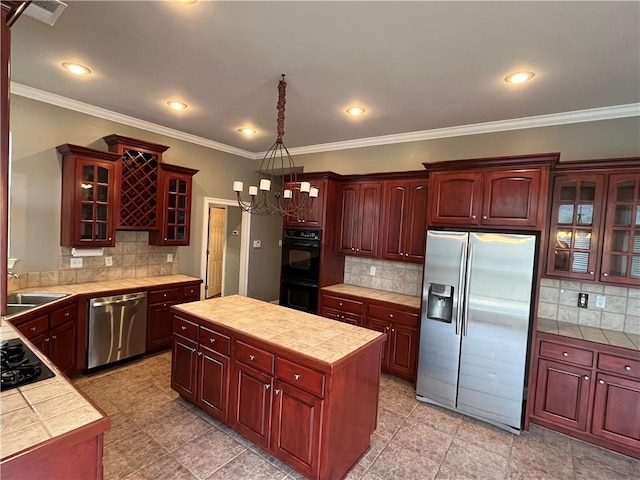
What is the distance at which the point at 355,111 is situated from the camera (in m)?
3.31

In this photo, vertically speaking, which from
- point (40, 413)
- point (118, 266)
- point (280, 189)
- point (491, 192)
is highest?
point (280, 189)

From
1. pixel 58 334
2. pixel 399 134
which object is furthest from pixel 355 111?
pixel 58 334

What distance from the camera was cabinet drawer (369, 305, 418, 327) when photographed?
11.2 feet

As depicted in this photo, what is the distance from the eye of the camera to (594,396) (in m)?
2.53

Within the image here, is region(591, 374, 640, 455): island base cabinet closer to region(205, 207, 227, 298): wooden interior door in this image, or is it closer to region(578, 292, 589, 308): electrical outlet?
region(578, 292, 589, 308): electrical outlet

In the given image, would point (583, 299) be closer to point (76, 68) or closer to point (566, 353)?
point (566, 353)

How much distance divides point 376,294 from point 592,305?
2.10 m

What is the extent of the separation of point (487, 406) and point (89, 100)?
196 inches

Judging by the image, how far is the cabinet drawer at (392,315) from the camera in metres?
3.42

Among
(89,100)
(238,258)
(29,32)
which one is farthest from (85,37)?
(238,258)

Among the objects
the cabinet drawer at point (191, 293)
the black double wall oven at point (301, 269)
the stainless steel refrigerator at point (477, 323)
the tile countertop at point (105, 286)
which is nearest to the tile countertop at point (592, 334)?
the stainless steel refrigerator at point (477, 323)

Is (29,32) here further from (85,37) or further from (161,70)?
(161,70)

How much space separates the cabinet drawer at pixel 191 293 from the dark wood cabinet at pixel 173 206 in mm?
621

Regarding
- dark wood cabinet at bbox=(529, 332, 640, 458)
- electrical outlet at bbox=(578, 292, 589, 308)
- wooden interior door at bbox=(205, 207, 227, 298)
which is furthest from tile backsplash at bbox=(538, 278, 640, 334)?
wooden interior door at bbox=(205, 207, 227, 298)
